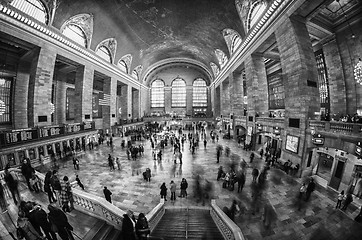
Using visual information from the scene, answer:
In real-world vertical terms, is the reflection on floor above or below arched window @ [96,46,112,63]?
below

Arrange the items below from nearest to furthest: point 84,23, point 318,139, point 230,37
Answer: point 318,139 → point 84,23 → point 230,37

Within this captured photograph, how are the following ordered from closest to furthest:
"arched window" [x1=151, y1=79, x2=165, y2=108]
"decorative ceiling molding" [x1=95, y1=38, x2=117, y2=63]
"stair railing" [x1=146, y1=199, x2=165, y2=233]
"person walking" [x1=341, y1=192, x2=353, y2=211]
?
"stair railing" [x1=146, y1=199, x2=165, y2=233] < "person walking" [x1=341, y1=192, x2=353, y2=211] < "decorative ceiling molding" [x1=95, y1=38, x2=117, y2=63] < "arched window" [x1=151, y1=79, x2=165, y2=108]

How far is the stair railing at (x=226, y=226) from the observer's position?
11.9 ft

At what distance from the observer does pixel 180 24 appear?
20609 mm

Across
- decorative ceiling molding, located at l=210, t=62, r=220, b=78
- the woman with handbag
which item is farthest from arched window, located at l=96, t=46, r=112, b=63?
the woman with handbag

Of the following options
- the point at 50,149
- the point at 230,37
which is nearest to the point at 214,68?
the point at 230,37

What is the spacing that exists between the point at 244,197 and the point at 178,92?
3832 centimetres

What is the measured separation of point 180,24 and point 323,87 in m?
18.5

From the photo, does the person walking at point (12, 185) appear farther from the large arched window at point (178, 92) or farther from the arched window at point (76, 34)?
the large arched window at point (178, 92)

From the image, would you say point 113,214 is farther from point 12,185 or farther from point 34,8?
point 34,8

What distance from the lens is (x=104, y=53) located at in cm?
2112

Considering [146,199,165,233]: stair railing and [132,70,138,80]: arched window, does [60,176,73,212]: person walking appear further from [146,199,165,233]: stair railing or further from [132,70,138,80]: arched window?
[132,70,138,80]: arched window

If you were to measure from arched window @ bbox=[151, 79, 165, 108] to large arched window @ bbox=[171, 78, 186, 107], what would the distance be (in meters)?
2.98

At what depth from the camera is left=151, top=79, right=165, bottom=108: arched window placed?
42.5m
